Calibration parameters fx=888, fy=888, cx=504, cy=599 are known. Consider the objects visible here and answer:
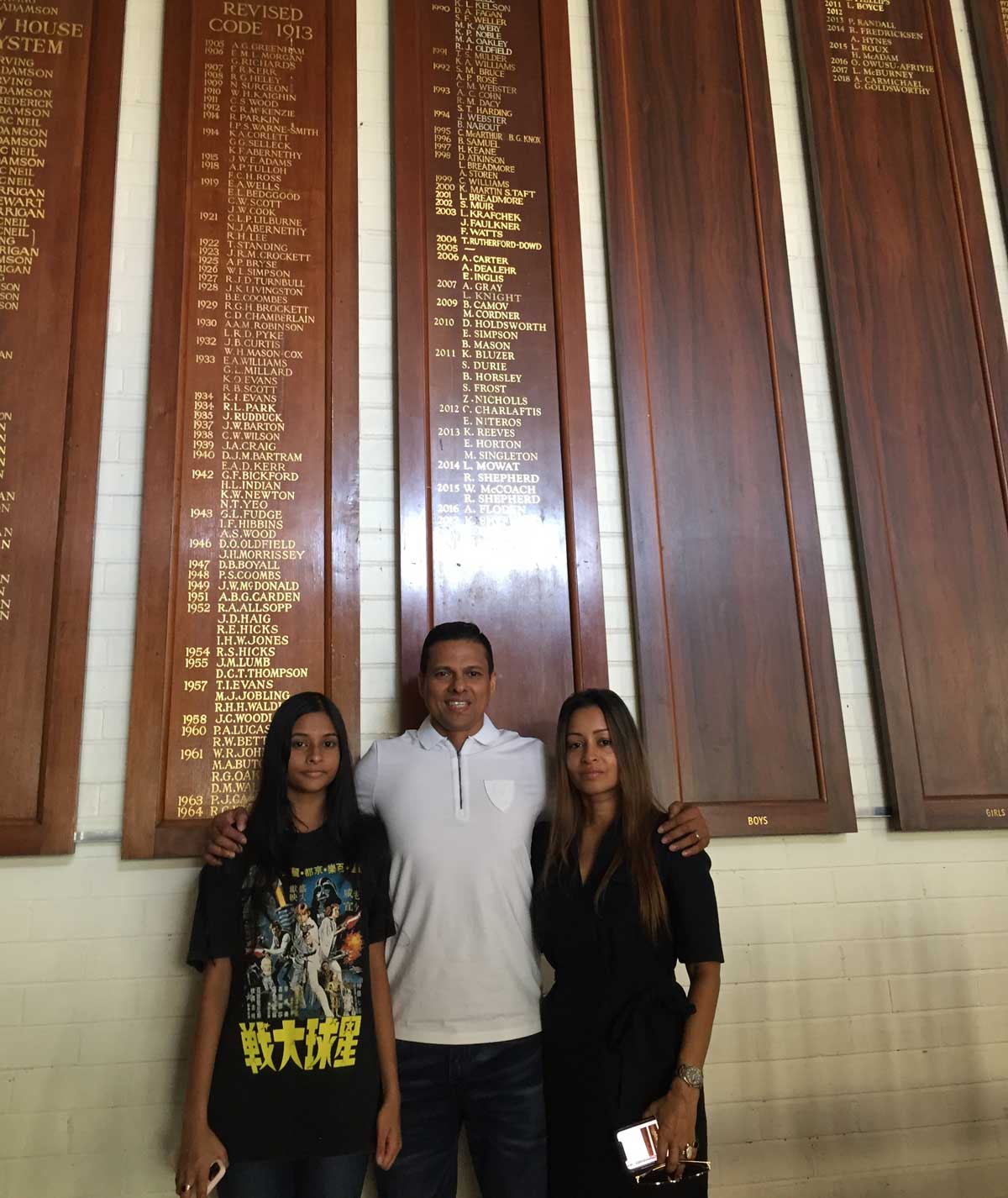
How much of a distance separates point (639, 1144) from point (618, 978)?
0.94ft

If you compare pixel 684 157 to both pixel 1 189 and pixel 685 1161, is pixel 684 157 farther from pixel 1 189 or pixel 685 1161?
pixel 685 1161

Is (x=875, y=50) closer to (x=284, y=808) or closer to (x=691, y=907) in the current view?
(x=691, y=907)

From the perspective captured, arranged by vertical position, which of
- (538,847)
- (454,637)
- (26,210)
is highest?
(26,210)

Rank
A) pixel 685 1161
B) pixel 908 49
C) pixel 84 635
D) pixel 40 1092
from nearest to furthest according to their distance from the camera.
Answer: pixel 685 1161 < pixel 40 1092 < pixel 84 635 < pixel 908 49

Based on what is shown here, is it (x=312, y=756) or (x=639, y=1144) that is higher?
(x=312, y=756)

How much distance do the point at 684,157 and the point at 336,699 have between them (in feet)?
7.31

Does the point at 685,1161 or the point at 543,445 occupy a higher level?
the point at 543,445

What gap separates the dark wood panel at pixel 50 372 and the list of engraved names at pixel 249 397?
27 centimetres

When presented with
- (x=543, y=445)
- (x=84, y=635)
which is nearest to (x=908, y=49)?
(x=543, y=445)

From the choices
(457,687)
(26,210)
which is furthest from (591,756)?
(26,210)

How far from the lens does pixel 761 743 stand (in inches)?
107

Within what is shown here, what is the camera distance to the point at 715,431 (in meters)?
2.93

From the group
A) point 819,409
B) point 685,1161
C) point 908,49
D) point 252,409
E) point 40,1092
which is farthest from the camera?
point 908,49

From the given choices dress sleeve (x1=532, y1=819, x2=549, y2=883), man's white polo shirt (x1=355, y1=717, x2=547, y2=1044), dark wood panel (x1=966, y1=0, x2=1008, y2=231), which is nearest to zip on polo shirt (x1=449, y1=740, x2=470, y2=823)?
man's white polo shirt (x1=355, y1=717, x2=547, y2=1044)
